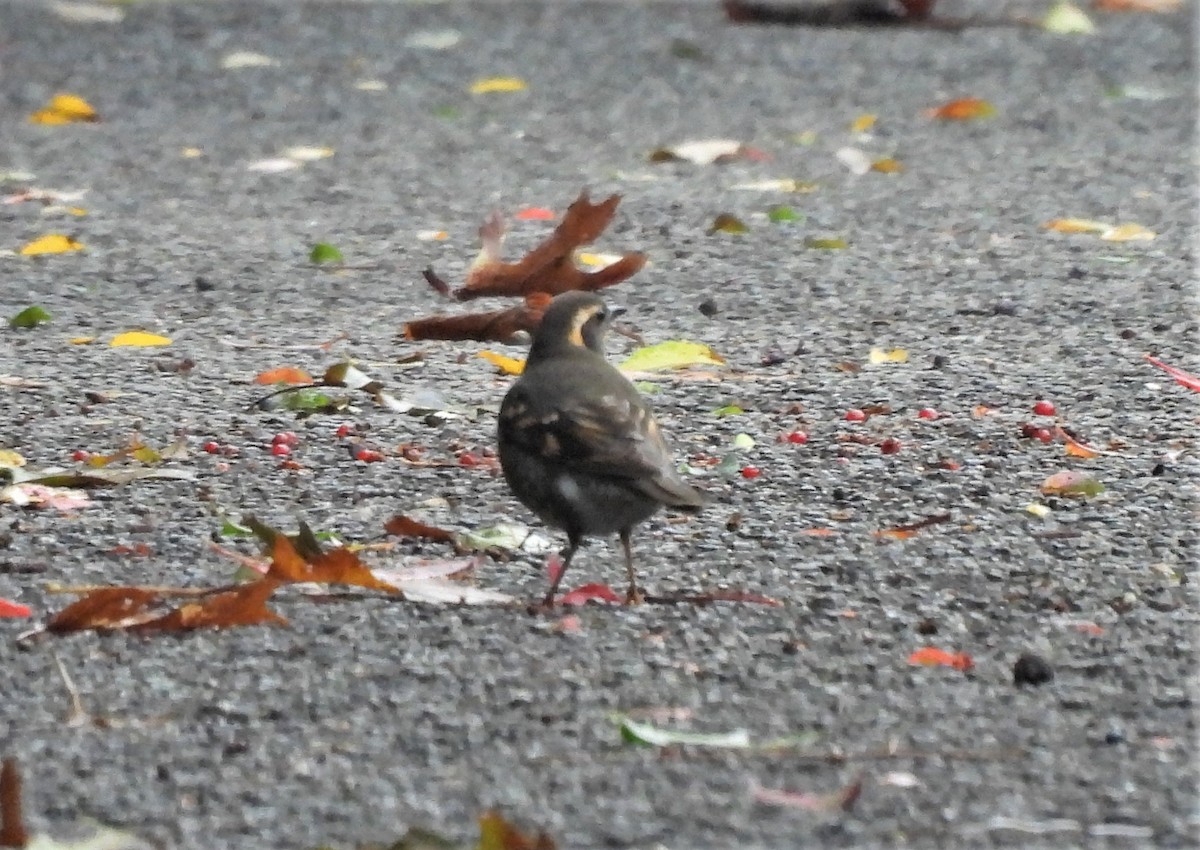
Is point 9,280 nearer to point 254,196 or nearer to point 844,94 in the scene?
point 254,196

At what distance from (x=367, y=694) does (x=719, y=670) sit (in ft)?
2.04

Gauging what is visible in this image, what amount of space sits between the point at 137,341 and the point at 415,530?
2.27 meters

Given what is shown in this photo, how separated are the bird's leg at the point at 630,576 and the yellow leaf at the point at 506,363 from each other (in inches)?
73.8

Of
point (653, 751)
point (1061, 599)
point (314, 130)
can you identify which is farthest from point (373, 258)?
point (653, 751)

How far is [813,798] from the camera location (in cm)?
341

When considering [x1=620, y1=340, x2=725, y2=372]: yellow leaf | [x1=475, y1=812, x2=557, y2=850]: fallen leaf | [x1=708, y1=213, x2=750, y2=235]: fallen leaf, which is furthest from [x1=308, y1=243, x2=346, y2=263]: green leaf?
[x1=475, y1=812, x2=557, y2=850]: fallen leaf

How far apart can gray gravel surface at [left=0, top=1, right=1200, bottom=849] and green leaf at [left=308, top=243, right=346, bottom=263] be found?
0.19ft

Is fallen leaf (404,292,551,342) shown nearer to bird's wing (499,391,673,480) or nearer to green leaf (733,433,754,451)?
green leaf (733,433,754,451)

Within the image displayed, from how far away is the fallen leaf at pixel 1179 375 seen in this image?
5.97m

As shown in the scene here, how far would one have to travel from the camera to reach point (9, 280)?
25.3ft

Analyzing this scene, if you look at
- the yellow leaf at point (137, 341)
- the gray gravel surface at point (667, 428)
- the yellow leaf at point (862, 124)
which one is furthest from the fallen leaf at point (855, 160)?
the yellow leaf at point (137, 341)

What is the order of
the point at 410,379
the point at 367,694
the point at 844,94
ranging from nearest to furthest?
1. the point at 367,694
2. the point at 410,379
3. the point at 844,94

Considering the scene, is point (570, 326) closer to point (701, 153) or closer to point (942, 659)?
point (942, 659)

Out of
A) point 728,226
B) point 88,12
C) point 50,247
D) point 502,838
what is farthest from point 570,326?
point 88,12
